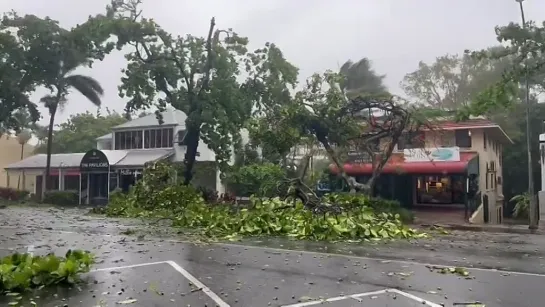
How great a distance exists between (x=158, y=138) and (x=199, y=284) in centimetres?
3459

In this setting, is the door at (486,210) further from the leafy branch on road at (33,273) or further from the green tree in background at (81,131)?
the green tree in background at (81,131)

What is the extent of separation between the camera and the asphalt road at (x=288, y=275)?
235 inches

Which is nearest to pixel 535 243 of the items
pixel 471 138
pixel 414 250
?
pixel 414 250

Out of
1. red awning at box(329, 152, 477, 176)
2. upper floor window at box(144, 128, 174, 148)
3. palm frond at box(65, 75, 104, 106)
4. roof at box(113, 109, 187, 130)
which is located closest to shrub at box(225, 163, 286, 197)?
red awning at box(329, 152, 477, 176)

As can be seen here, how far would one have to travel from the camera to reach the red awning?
89.4ft

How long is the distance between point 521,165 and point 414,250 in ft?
100

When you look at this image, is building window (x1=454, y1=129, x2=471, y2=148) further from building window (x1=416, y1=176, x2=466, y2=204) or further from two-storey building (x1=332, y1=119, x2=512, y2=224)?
building window (x1=416, y1=176, x2=466, y2=204)

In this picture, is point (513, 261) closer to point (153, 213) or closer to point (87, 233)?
point (87, 233)

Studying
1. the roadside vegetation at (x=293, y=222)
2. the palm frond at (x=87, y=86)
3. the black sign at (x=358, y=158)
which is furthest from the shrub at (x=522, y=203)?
the palm frond at (x=87, y=86)

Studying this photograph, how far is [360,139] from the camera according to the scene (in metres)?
23.3

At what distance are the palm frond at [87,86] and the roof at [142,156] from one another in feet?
14.2

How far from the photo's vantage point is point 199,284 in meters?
6.82

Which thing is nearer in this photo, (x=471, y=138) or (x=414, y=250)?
(x=414, y=250)

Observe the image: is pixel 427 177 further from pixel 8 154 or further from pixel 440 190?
pixel 8 154
